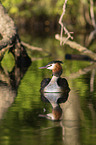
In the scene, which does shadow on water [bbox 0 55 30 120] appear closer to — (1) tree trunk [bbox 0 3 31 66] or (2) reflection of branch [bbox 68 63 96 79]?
(1) tree trunk [bbox 0 3 31 66]

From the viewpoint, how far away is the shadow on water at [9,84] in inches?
467

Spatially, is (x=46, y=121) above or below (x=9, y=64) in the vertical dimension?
above

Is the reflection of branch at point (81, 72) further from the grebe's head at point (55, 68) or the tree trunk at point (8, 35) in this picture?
the grebe's head at point (55, 68)

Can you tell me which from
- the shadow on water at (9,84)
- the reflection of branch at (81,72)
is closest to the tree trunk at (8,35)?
the shadow on water at (9,84)

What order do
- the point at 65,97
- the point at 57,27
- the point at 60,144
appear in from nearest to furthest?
the point at 60,144 → the point at 65,97 → the point at 57,27

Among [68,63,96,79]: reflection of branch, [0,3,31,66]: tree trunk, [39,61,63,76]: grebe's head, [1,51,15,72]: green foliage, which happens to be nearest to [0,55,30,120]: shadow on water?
[1,51,15,72]: green foliage

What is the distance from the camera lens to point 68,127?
898cm

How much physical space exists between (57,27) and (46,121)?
54.4m

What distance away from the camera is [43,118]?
9.87m

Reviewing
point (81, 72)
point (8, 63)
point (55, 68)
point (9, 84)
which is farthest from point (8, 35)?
point (55, 68)

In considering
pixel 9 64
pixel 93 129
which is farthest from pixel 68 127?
pixel 9 64

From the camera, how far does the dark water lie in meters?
8.15

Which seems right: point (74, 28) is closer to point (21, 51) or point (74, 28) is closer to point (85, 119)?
point (21, 51)

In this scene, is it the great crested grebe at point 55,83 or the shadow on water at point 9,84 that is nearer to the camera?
the shadow on water at point 9,84
